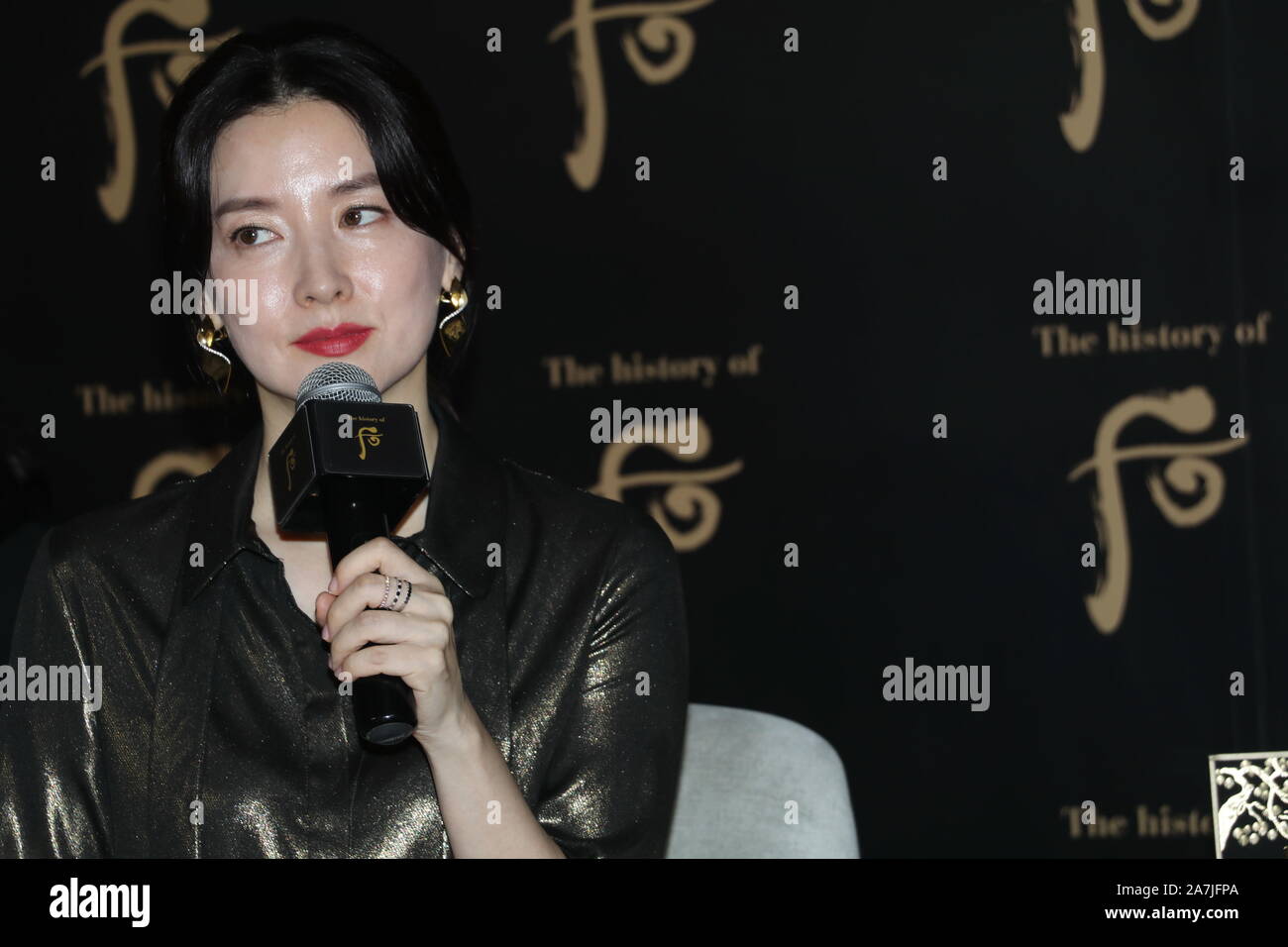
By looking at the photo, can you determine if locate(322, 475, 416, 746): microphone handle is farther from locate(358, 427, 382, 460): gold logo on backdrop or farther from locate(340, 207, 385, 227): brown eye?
locate(340, 207, 385, 227): brown eye

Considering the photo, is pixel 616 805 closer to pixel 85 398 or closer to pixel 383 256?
pixel 383 256

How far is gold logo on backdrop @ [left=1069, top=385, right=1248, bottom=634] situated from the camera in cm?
348

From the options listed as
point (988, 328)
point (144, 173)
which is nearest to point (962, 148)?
point (988, 328)

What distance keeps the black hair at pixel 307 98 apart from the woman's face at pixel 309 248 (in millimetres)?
21

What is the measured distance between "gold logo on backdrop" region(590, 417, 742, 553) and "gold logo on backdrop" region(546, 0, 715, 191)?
0.68 meters

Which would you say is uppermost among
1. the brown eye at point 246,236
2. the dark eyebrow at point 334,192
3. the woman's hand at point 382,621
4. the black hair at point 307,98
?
the black hair at point 307,98

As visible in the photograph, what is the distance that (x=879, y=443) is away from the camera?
139 inches

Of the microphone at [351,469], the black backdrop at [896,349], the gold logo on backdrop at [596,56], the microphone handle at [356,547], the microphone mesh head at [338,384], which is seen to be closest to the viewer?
the microphone handle at [356,547]

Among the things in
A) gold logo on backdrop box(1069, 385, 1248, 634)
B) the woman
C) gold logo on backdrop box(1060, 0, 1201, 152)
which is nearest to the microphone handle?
the woman

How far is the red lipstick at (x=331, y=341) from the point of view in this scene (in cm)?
169

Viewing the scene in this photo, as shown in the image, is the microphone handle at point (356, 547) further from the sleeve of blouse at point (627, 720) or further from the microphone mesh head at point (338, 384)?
the sleeve of blouse at point (627, 720)

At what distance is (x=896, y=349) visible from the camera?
3520mm

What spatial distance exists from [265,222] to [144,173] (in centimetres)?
217

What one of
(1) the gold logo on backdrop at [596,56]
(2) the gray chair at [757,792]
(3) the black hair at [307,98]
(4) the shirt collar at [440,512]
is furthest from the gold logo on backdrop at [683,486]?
(3) the black hair at [307,98]
